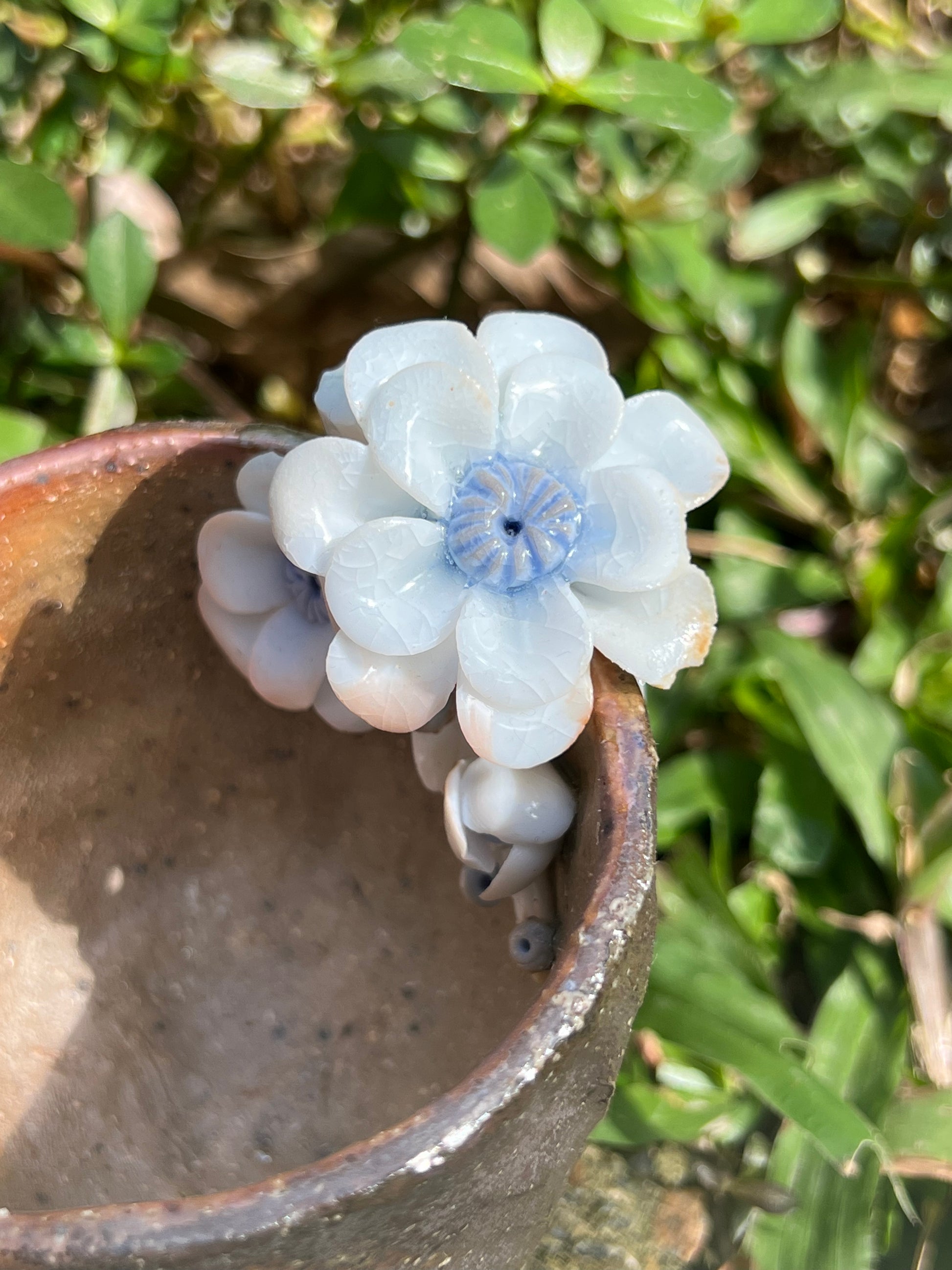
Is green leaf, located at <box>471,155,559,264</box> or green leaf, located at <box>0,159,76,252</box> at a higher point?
green leaf, located at <box>471,155,559,264</box>

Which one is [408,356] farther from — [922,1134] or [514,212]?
[922,1134]

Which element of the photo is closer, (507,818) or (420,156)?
(507,818)

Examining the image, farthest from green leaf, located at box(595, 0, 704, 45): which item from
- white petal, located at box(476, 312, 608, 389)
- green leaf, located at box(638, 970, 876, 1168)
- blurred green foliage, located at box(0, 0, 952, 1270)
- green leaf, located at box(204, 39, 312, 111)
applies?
green leaf, located at box(638, 970, 876, 1168)

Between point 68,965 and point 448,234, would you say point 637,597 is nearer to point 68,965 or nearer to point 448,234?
point 68,965

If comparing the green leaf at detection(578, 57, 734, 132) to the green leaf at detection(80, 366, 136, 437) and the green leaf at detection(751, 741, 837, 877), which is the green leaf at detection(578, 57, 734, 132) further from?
the green leaf at detection(751, 741, 837, 877)

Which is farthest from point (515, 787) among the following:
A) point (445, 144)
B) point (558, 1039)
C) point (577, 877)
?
point (445, 144)

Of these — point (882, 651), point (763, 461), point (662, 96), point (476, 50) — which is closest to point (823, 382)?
point (763, 461)
